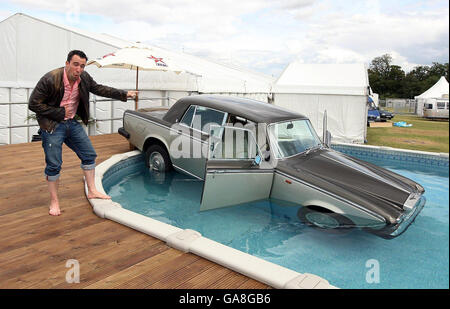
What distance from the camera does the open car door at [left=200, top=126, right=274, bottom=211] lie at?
4520mm

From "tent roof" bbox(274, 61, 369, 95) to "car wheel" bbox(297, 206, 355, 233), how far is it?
32.8 feet

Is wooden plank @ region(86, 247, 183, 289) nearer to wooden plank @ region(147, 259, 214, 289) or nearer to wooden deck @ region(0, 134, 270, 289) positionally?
wooden deck @ region(0, 134, 270, 289)

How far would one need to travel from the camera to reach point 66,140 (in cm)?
393

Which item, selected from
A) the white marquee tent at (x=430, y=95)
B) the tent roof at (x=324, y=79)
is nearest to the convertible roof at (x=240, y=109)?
the tent roof at (x=324, y=79)

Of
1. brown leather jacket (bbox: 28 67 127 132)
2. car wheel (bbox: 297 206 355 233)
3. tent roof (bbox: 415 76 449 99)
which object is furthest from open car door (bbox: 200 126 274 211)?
tent roof (bbox: 415 76 449 99)

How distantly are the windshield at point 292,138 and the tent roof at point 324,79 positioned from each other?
865 cm

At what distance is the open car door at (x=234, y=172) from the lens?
4.52 m

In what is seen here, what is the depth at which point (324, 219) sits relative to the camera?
4.68 m

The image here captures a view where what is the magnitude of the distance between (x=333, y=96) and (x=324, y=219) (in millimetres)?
10309
